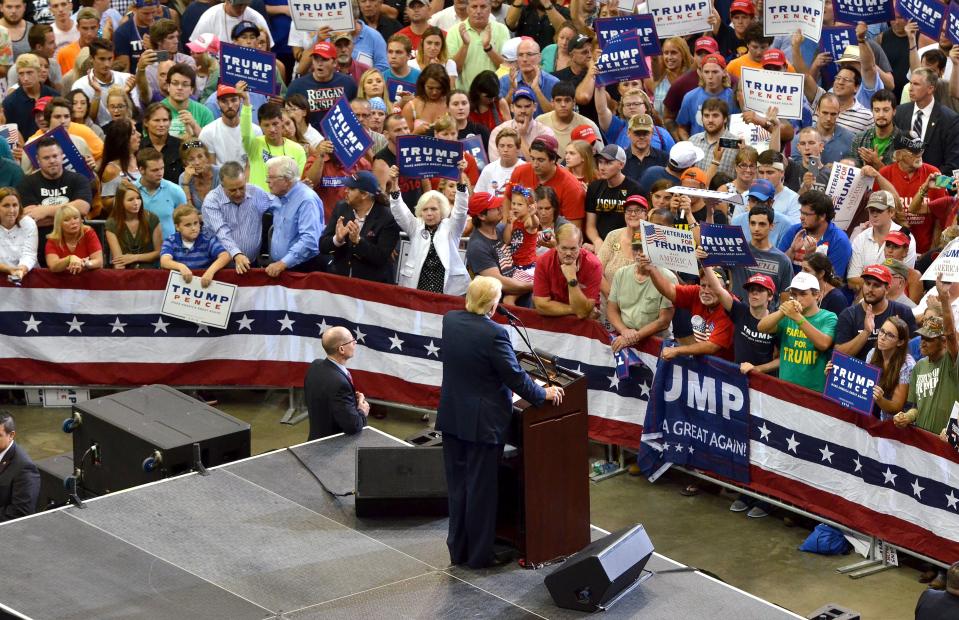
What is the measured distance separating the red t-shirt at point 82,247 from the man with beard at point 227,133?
150 cm

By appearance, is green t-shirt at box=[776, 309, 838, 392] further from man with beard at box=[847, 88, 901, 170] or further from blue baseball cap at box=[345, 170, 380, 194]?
blue baseball cap at box=[345, 170, 380, 194]

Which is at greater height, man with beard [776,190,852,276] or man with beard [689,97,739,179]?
man with beard [689,97,739,179]

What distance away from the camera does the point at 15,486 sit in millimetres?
10414

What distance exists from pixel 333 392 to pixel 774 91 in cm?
547

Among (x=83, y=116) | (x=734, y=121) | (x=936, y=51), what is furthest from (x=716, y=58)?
(x=83, y=116)

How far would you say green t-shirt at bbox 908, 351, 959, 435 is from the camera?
Result: 34.2ft

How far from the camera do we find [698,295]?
1188 cm

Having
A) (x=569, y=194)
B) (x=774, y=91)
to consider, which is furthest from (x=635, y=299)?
(x=774, y=91)

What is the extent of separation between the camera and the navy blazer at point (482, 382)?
867 cm

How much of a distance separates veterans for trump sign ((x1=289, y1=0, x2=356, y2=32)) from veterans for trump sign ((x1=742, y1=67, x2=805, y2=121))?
13.3ft

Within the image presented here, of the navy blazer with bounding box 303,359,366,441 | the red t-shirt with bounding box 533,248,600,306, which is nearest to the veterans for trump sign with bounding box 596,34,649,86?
the red t-shirt with bounding box 533,248,600,306

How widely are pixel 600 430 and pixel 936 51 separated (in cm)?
519

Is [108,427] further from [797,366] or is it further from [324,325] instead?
[797,366]

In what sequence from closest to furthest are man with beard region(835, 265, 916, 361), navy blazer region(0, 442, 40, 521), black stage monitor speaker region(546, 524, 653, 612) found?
black stage monitor speaker region(546, 524, 653, 612), navy blazer region(0, 442, 40, 521), man with beard region(835, 265, 916, 361)
